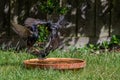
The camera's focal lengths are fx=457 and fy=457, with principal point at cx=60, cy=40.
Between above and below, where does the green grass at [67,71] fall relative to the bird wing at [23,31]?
below

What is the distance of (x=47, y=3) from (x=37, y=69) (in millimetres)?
3208

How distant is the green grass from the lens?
497cm

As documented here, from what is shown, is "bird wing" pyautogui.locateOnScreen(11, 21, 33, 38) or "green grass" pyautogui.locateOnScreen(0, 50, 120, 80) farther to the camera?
"bird wing" pyautogui.locateOnScreen(11, 21, 33, 38)

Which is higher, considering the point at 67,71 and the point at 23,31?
the point at 23,31

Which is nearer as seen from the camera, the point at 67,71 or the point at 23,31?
the point at 67,71

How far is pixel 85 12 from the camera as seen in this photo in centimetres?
871

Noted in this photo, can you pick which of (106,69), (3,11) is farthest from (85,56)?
(3,11)

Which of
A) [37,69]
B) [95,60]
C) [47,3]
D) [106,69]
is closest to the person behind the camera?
[37,69]

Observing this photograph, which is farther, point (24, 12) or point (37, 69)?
point (24, 12)

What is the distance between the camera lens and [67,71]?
5.33 meters

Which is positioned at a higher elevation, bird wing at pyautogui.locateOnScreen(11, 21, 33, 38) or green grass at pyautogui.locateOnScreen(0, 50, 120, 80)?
bird wing at pyautogui.locateOnScreen(11, 21, 33, 38)

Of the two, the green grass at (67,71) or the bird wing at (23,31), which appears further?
the bird wing at (23,31)

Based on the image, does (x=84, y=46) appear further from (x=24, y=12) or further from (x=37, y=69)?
(x=37, y=69)

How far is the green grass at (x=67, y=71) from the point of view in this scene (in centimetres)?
497
